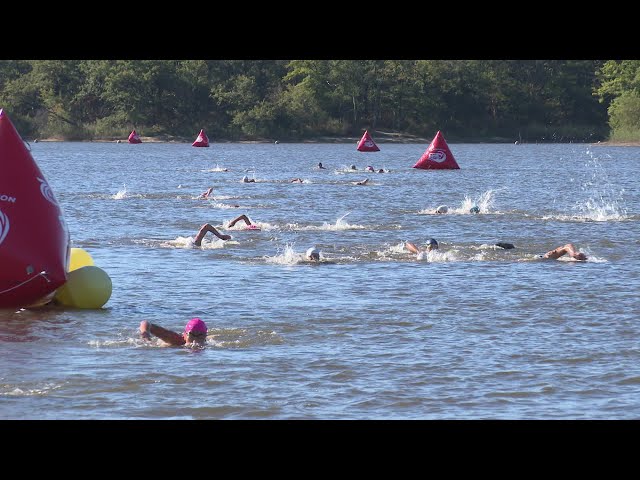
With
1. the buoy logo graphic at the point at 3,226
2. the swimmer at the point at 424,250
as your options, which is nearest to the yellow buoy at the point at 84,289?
the buoy logo graphic at the point at 3,226

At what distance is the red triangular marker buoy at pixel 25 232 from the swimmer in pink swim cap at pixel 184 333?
178 cm

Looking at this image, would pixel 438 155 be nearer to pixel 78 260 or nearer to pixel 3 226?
pixel 78 260

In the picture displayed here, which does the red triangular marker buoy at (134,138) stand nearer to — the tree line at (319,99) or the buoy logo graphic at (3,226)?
the tree line at (319,99)

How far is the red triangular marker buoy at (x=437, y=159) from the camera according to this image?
175 feet

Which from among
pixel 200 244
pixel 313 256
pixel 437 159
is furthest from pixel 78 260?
pixel 437 159

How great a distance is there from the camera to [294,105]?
109188mm

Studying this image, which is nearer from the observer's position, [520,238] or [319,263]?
[319,263]

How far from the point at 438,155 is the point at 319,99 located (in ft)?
191

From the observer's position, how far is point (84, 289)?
1416cm

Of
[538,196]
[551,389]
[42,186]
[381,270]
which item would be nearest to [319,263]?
[381,270]

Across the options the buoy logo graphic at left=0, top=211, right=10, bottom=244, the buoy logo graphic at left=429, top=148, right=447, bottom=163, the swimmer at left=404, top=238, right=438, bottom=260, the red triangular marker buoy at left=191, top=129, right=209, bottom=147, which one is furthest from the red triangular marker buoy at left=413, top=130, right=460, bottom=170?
the buoy logo graphic at left=0, top=211, right=10, bottom=244

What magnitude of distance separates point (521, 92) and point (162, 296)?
101m
